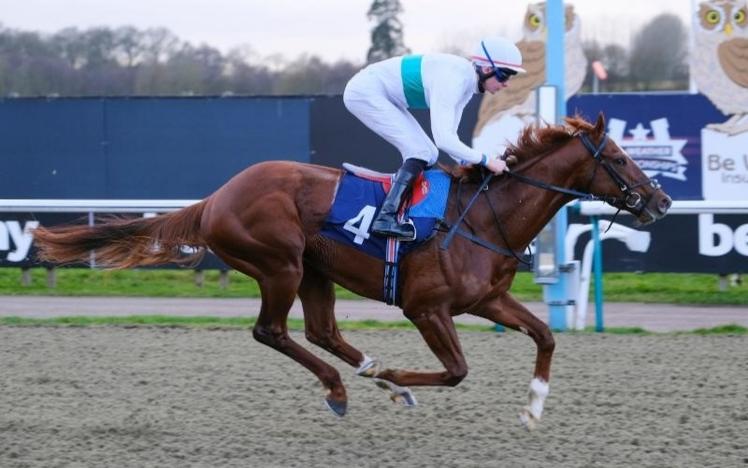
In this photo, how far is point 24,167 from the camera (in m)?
13.3

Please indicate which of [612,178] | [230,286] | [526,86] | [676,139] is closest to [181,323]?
[230,286]

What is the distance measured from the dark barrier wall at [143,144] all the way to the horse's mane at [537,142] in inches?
295

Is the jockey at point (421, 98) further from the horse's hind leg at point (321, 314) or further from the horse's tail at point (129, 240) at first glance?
the horse's tail at point (129, 240)

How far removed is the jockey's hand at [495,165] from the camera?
563 centimetres

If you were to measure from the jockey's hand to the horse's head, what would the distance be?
415 mm

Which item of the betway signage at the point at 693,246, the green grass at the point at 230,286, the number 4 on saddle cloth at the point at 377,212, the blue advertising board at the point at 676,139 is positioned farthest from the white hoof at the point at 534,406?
the blue advertising board at the point at 676,139

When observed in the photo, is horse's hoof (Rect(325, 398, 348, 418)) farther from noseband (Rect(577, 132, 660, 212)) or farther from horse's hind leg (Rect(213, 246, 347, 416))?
noseband (Rect(577, 132, 660, 212))

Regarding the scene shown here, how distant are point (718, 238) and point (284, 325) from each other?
628 centimetres

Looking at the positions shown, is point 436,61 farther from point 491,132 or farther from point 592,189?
point 491,132

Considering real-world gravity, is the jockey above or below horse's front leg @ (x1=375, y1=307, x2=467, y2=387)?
above

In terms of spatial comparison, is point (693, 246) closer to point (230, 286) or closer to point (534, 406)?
point (230, 286)

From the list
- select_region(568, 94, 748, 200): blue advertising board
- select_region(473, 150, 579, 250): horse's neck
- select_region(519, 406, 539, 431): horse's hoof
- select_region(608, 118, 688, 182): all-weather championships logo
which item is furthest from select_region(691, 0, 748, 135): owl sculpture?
select_region(519, 406, 539, 431): horse's hoof

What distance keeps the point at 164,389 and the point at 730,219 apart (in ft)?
20.9

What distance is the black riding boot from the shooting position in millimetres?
5492
